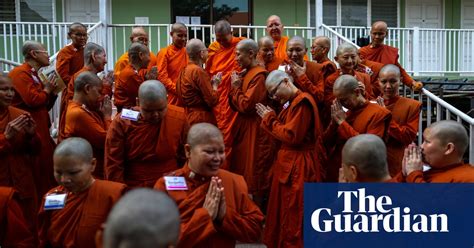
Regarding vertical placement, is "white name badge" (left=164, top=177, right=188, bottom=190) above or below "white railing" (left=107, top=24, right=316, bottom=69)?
below

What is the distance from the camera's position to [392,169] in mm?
5379

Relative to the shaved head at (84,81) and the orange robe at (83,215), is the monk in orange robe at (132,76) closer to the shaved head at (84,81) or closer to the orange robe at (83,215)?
the shaved head at (84,81)

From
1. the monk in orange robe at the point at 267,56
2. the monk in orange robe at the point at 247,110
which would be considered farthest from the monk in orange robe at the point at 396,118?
the monk in orange robe at the point at 267,56

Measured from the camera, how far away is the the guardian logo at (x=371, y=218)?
355 cm

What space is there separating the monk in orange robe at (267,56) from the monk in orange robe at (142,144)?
2588mm

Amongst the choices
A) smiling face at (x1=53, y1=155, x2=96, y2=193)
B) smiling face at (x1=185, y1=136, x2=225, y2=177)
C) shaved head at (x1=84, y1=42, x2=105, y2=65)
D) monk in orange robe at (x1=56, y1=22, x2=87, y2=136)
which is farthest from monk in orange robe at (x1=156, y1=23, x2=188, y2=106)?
smiling face at (x1=185, y1=136, x2=225, y2=177)

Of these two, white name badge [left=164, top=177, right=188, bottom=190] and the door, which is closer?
white name badge [left=164, top=177, right=188, bottom=190]

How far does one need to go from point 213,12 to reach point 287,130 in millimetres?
8716

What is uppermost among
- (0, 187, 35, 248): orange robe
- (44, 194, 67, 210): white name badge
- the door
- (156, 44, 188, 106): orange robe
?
the door

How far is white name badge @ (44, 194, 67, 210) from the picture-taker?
3.48 metres

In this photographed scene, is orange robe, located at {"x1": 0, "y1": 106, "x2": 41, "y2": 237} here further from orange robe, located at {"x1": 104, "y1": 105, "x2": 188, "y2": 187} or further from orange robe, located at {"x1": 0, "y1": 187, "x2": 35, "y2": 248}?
orange robe, located at {"x1": 0, "y1": 187, "x2": 35, "y2": 248}

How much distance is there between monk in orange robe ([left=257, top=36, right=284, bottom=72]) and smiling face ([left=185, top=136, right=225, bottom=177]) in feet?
11.8

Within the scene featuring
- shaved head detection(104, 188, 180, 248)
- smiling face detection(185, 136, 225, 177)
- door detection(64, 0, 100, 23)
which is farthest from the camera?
door detection(64, 0, 100, 23)

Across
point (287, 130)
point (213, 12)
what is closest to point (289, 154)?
point (287, 130)
